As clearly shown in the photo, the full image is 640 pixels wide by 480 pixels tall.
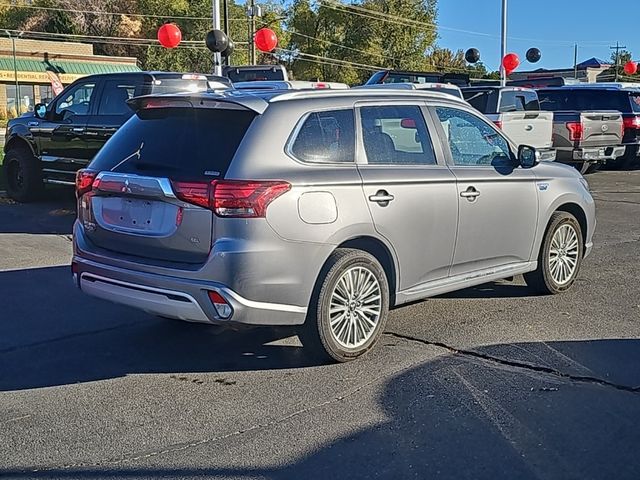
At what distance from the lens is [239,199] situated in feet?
15.4

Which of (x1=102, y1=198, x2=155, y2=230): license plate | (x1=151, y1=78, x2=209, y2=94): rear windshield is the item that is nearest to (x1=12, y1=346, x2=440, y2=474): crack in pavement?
(x1=102, y1=198, x2=155, y2=230): license plate

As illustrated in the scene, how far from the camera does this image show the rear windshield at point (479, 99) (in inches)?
598

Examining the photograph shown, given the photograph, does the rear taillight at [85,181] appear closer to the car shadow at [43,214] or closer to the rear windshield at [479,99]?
the car shadow at [43,214]

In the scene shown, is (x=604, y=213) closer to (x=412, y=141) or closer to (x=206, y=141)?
(x=412, y=141)

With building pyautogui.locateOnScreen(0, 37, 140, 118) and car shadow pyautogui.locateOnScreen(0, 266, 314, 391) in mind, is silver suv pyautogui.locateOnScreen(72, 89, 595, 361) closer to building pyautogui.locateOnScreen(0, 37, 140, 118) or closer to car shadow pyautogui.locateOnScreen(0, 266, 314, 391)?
car shadow pyautogui.locateOnScreen(0, 266, 314, 391)

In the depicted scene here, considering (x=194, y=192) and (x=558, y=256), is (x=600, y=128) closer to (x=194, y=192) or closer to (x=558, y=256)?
(x=558, y=256)

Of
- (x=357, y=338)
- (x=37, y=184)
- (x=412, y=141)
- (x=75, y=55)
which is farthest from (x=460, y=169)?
(x=75, y=55)

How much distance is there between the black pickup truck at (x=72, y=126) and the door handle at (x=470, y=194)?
17.6ft

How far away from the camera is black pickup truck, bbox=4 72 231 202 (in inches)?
432

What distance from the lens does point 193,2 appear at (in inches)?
2537

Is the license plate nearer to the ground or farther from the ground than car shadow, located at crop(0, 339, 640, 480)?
farther from the ground

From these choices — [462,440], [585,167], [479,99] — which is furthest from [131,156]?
[585,167]

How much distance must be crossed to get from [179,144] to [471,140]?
8.19 feet

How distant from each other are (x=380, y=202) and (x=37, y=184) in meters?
8.57
